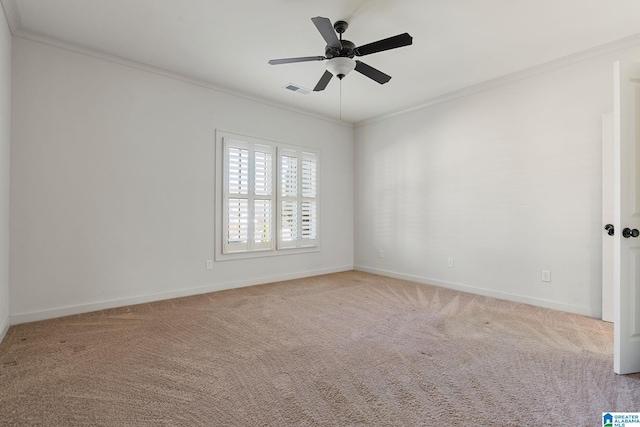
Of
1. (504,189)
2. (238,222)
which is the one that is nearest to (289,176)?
(238,222)

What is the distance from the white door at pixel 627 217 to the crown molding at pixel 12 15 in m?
4.84

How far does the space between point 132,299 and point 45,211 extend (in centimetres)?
130

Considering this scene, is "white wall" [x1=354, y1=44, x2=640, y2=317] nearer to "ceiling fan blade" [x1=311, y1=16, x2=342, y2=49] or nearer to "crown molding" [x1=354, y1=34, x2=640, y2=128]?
"crown molding" [x1=354, y1=34, x2=640, y2=128]

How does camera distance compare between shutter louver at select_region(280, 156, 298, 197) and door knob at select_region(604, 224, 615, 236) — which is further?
shutter louver at select_region(280, 156, 298, 197)

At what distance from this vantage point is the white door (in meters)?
2.17

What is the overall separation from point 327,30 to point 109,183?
2.93m

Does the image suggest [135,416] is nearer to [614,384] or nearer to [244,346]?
[244,346]

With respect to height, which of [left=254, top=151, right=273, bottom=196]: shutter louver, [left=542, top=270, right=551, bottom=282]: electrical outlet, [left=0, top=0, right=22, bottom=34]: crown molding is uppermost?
[left=0, top=0, right=22, bottom=34]: crown molding

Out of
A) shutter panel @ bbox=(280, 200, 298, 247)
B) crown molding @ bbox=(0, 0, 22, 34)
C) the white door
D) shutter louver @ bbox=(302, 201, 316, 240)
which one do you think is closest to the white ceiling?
crown molding @ bbox=(0, 0, 22, 34)

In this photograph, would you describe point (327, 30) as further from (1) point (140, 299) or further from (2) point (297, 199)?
(1) point (140, 299)

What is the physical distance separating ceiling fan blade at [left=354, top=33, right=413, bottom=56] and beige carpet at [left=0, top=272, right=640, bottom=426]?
247cm

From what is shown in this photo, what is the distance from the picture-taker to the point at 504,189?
161 inches

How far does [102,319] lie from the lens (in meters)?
3.22

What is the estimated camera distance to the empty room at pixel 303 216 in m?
2.03
